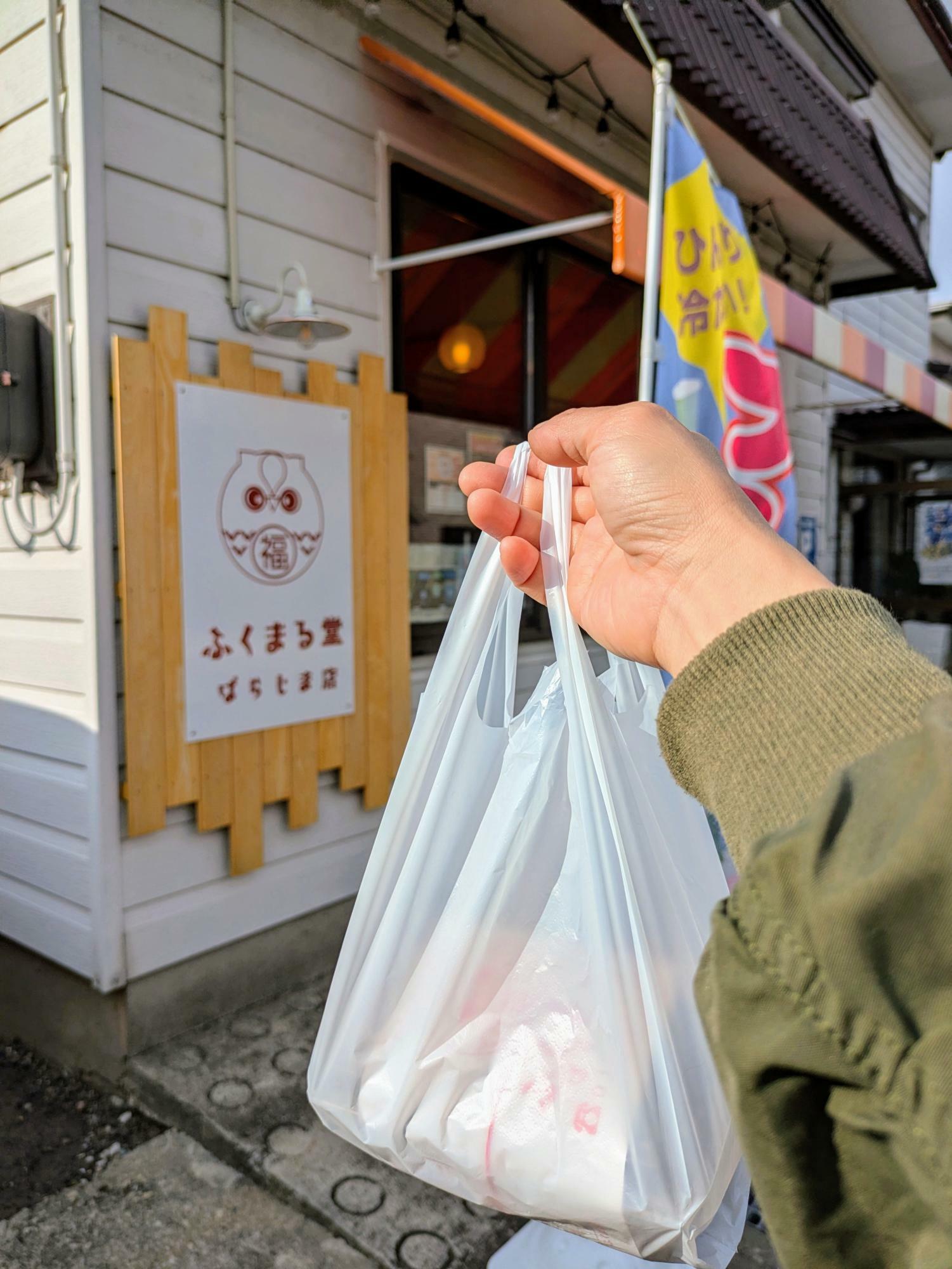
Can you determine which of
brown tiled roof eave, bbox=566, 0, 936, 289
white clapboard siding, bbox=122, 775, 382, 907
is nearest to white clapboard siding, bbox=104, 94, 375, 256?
brown tiled roof eave, bbox=566, 0, 936, 289

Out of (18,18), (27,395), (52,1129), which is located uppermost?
(18,18)

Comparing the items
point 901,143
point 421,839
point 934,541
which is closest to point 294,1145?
point 421,839

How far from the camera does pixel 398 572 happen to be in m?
3.59

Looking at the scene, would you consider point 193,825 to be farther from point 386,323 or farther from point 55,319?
point 386,323

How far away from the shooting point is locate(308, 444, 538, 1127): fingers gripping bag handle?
4.15 ft

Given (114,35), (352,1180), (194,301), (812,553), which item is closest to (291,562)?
(194,301)

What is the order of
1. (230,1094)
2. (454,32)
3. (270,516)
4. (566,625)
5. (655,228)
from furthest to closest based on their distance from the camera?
(454,32)
(270,516)
(655,228)
(230,1094)
(566,625)

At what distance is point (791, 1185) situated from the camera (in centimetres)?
58

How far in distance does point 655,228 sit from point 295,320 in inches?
45.5

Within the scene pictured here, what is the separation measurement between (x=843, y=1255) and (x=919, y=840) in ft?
0.96

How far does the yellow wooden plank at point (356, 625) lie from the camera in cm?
339

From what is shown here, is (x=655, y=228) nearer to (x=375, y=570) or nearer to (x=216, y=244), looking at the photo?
(x=216, y=244)

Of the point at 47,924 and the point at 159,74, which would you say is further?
the point at 47,924

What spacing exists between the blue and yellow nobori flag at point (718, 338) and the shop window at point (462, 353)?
1251mm
